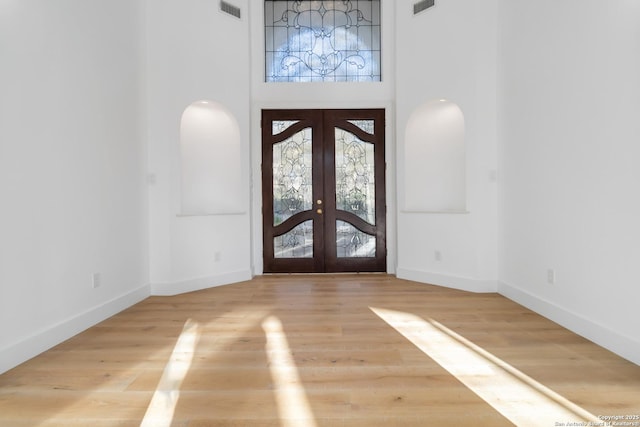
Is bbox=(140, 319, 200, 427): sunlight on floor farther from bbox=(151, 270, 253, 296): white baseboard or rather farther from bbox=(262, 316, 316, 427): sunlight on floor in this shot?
bbox=(151, 270, 253, 296): white baseboard

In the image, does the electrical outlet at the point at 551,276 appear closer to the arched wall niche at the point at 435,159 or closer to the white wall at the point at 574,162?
the white wall at the point at 574,162

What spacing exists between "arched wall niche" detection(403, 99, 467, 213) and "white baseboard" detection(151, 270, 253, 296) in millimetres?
2415

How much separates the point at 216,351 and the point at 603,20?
11.8 ft

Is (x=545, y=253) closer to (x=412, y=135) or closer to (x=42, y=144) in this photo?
(x=412, y=135)

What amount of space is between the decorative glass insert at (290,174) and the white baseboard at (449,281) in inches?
65.4

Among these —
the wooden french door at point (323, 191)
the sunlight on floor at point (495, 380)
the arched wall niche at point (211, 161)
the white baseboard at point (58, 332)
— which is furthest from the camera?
the wooden french door at point (323, 191)

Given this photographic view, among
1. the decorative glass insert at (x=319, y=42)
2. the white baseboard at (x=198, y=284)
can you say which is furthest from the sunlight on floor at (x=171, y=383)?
the decorative glass insert at (x=319, y=42)

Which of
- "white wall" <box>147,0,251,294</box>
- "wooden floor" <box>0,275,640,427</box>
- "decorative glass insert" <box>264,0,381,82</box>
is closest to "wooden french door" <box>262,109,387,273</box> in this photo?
"decorative glass insert" <box>264,0,381,82</box>

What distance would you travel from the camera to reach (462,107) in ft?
14.7

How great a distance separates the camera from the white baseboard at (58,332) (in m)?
2.42

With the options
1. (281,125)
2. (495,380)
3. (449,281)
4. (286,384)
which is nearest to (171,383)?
(286,384)

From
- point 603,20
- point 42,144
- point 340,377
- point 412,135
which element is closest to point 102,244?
point 42,144

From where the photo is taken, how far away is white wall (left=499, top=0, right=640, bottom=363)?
8.13 ft

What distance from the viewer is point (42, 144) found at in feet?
8.93
